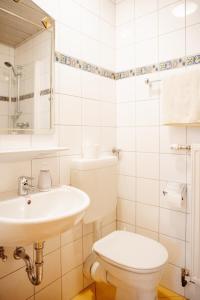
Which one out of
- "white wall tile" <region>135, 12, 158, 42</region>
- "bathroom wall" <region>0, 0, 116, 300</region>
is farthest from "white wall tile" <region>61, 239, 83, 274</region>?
"white wall tile" <region>135, 12, 158, 42</region>

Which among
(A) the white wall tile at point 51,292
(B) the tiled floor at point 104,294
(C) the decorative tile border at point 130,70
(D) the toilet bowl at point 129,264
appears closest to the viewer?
(D) the toilet bowl at point 129,264

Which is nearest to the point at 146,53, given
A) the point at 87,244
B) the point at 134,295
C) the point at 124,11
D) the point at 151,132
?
the point at 124,11

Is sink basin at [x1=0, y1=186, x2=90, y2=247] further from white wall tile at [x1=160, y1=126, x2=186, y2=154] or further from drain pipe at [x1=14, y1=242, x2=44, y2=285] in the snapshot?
white wall tile at [x1=160, y1=126, x2=186, y2=154]

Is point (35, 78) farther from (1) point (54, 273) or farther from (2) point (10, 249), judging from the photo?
(1) point (54, 273)

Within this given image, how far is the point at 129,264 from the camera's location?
1198 millimetres

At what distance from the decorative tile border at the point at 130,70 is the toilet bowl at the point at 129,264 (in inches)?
46.7

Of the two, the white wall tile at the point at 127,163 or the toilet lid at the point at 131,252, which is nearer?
the toilet lid at the point at 131,252

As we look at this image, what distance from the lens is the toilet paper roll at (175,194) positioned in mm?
1462

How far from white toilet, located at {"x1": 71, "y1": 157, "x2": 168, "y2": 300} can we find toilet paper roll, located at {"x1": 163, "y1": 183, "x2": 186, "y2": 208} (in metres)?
0.28

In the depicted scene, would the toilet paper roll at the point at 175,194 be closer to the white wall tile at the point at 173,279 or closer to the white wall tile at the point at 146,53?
the white wall tile at the point at 173,279

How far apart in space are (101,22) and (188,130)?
3.51 ft

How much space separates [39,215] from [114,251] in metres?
0.52

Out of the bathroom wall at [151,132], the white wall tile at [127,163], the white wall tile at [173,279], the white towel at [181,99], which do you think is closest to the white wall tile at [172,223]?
the bathroom wall at [151,132]

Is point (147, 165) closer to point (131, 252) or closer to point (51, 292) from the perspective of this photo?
point (131, 252)
